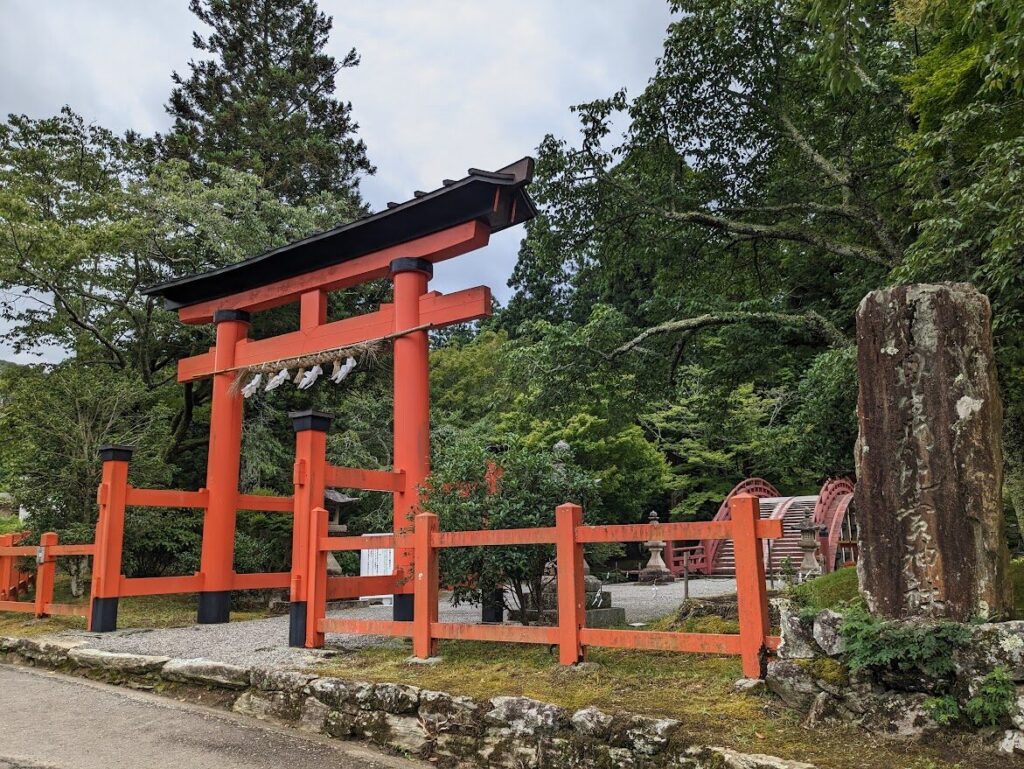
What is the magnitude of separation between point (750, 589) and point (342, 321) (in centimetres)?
645

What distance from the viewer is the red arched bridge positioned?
1803cm

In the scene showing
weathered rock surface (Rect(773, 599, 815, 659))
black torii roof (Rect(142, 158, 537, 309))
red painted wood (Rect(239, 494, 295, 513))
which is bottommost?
weathered rock surface (Rect(773, 599, 815, 659))

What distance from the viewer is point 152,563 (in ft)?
43.2

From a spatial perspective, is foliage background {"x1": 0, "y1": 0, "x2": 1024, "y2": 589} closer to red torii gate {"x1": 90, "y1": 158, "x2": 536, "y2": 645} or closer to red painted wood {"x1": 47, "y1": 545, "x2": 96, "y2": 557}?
red torii gate {"x1": 90, "y1": 158, "x2": 536, "y2": 645}

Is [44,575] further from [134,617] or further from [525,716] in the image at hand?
[525,716]

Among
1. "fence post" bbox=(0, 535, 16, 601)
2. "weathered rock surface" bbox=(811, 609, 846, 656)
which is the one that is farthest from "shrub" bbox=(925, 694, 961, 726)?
"fence post" bbox=(0, 535, 16, 601)

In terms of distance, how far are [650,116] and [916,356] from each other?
8.87 meters

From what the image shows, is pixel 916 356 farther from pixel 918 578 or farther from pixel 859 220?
pixel 859 220

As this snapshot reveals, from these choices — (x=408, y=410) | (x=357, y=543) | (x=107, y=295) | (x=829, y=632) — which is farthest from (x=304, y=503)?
(x=107, y=295)

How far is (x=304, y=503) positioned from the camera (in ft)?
23.0

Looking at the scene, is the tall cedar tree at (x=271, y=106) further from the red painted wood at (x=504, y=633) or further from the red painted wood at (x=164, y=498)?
the red painted wood at (x=504, y=633)

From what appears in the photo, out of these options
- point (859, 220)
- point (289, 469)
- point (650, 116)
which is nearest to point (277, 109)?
point (289, 469)

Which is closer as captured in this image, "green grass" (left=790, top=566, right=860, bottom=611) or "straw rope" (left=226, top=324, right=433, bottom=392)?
"green grass" (left=790, top=566, right=860, bottom=611)

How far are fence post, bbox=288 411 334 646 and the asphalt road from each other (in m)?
1.17
